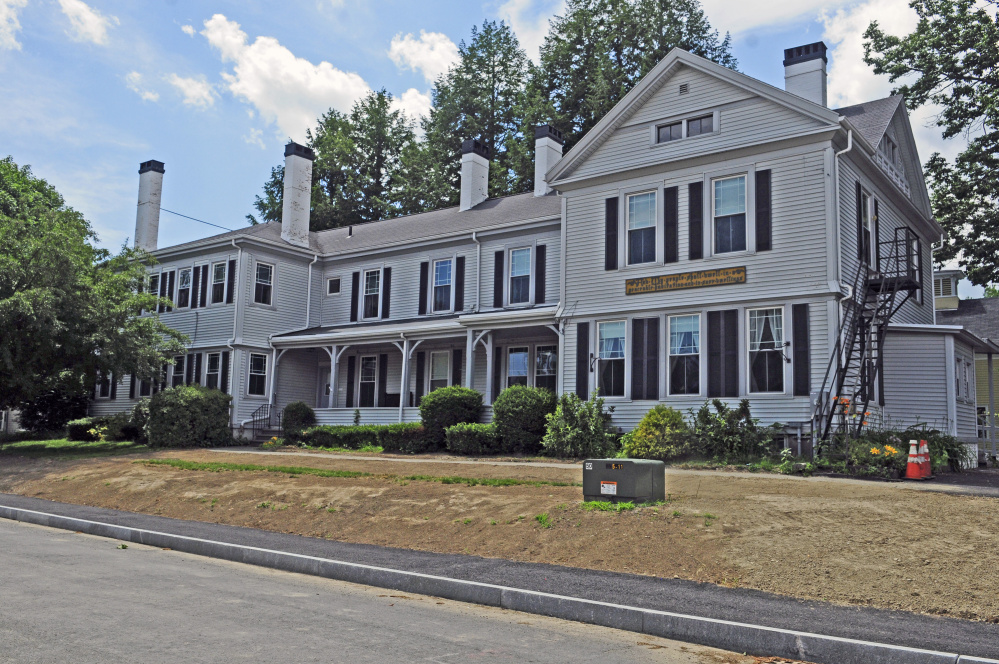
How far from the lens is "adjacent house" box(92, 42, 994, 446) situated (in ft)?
59.3

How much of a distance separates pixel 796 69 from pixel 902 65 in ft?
37.0

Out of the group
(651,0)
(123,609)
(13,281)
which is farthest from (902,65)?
(123,609)

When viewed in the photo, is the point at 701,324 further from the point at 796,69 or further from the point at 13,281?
the point at 13,281

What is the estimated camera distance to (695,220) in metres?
19.5

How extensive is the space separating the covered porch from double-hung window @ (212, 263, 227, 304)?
254cm

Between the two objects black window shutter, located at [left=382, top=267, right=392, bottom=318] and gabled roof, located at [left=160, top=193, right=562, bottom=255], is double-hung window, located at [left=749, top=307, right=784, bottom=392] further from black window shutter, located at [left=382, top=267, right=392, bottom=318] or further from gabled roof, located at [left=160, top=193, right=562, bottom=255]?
black window shutter, located at [left=382, top=267, right=392, bottom=318]

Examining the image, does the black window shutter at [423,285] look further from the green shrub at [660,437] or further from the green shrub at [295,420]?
the green shrub at [660,437]

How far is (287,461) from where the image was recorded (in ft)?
62.7

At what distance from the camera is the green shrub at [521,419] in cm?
1997

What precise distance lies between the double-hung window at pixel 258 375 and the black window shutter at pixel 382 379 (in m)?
3.95

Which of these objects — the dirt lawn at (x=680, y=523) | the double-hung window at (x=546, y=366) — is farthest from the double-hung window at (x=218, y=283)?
the dirt lawn at (x=680, y=523)

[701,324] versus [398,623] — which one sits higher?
[701,324]

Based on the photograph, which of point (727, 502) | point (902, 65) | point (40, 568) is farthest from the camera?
point (902, 65)

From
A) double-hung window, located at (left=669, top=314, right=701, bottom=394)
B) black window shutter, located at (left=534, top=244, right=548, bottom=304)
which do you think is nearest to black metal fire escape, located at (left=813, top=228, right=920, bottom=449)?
double-hung window, located at (left=669, top=314, right=701, bottom=394)
